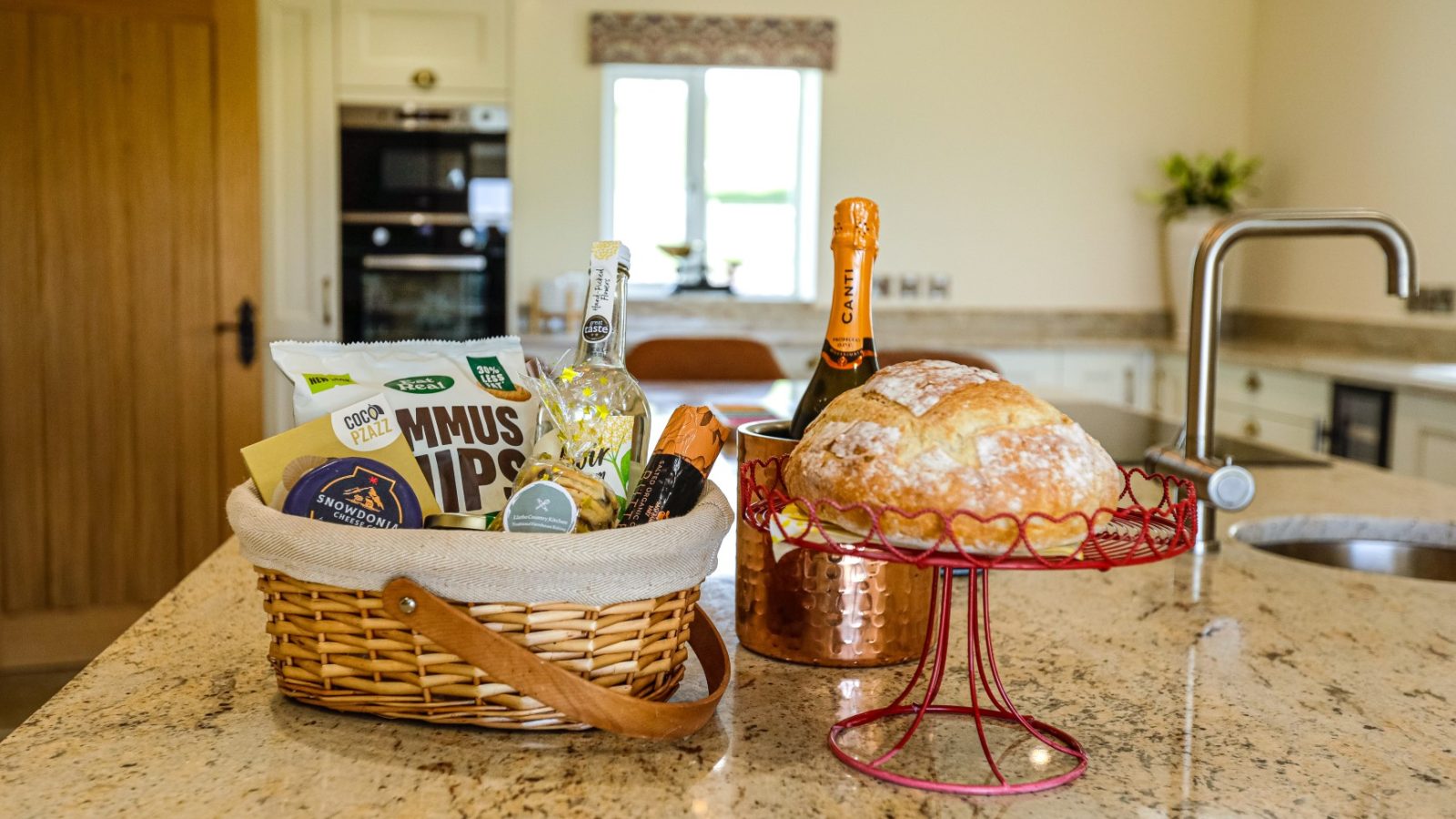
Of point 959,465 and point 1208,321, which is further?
point 1208,321

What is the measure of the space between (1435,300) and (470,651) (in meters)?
3.92

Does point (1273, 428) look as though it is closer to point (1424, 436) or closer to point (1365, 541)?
point (1424, 436)

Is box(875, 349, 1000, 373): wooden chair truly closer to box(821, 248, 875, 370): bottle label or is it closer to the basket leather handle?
box(821, 248, 875, 370): bottle label

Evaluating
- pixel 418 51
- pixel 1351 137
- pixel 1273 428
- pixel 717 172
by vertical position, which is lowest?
pixel 1273 428

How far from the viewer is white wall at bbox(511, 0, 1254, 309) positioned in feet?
14.8

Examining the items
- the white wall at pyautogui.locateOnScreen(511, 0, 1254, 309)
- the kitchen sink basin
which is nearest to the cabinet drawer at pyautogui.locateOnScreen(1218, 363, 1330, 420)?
the white wall at pyautogui.locateOnScreen(511, 0, 1254, 309)

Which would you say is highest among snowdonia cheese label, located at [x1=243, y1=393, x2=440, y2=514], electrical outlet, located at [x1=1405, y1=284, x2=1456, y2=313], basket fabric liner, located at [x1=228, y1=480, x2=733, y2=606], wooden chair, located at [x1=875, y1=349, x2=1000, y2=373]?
electrical outlet, located at [x1=1405, y1=284, x2=1456, y2=313]

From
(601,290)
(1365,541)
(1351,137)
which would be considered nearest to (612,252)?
(601,290)

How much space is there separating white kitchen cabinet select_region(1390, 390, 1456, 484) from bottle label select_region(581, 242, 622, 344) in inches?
110

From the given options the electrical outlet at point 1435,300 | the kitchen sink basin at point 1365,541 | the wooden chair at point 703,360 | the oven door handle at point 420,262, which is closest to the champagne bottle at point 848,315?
the kitchen sink basin at point 1365,541

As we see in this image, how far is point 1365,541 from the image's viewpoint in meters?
1.32

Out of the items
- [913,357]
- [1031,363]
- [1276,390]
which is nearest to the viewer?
[913,357]

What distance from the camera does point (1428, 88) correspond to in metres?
3.80

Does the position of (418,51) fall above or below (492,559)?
above
